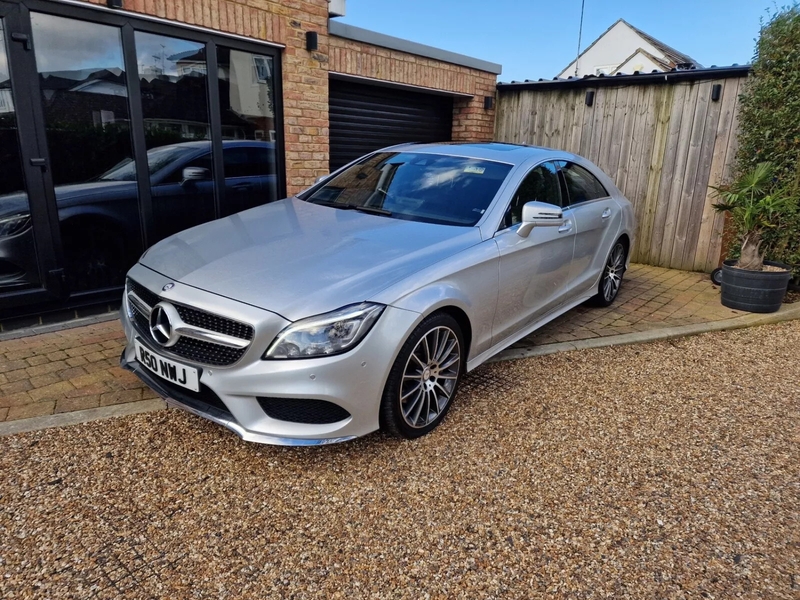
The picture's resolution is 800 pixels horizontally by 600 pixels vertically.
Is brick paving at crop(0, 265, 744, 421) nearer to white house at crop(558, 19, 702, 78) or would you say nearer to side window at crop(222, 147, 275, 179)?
side window at crop(222, 147, 275, 179)

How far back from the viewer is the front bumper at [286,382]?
2.49 metres

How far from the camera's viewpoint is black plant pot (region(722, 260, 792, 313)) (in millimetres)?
5496

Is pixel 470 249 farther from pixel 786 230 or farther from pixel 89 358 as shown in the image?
pixel 786 230

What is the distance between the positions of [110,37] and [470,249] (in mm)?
3606

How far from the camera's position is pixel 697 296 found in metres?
6.18

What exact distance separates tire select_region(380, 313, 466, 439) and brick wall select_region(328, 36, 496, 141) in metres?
4.57

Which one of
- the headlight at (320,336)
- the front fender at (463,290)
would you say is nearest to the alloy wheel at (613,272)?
the front fender at (463,290)

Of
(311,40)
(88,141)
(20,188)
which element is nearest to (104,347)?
(20,188)

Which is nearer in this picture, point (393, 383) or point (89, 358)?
point (393, 383)

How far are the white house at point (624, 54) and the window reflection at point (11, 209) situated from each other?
20.7 m

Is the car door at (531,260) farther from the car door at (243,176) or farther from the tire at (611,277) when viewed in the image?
the car door at (243,176)

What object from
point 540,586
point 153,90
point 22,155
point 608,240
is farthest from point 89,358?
point 608,240

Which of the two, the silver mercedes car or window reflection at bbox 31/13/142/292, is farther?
window reflection at bbox 31/13/142/292

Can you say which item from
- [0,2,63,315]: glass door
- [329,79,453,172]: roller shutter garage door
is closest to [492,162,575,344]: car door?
[0,2,63,315]: glass door
